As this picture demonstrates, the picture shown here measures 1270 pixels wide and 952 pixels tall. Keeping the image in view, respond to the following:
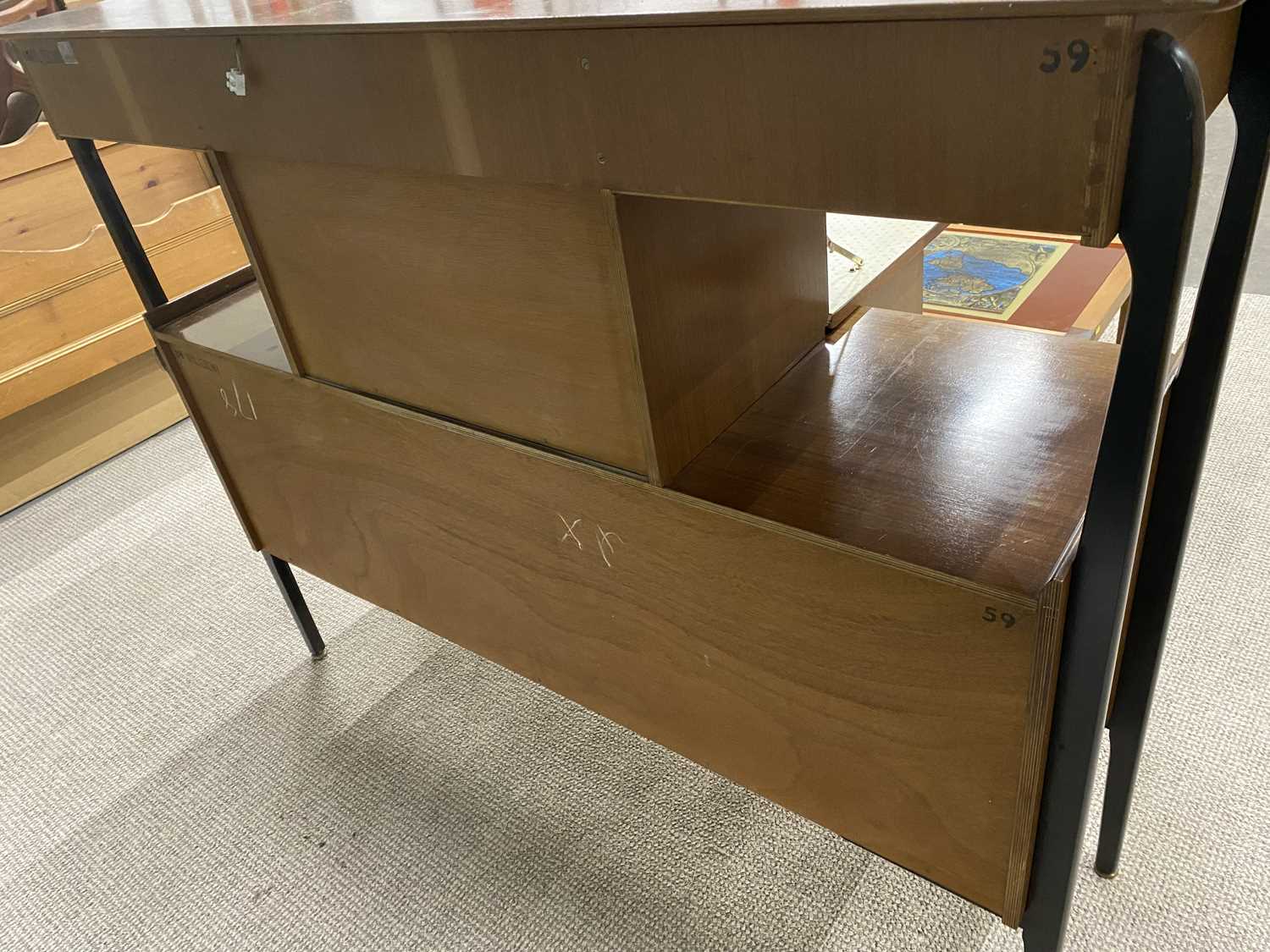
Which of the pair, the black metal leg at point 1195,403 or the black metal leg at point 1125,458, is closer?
the black metal leg at point 1125,458

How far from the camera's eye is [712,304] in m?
0.83

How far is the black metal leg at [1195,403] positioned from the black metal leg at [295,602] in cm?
119

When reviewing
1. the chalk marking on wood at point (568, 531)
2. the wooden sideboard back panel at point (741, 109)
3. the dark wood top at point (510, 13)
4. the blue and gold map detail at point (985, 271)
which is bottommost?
the blue and gold map detail at point (985, 271)

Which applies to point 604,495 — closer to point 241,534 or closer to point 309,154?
point 309,154

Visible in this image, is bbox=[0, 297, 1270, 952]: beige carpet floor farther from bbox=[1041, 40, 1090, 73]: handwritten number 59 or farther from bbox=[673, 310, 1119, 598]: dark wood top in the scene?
bbox=[1041, 40, 1090, 73]: handwritten number 59

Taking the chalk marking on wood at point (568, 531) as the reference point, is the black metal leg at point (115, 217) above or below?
above

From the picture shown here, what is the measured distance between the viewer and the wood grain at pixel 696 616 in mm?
717

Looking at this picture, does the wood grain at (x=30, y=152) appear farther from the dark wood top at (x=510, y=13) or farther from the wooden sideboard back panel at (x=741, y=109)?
the wooden sideboard back panel at (x=741, y=109)

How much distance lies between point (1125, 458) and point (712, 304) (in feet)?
1.24

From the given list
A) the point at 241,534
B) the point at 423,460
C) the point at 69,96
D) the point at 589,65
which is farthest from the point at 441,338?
the point at 241,534

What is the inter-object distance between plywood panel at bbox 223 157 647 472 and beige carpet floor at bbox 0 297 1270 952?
2.04 ft

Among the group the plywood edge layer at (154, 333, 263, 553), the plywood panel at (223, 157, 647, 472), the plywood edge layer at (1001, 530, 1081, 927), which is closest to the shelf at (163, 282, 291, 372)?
the plywood edge layer at (154, 333, 263, 553)

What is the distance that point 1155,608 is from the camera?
880mm

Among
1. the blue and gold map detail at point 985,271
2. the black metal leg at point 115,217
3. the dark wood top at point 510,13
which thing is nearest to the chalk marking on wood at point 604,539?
the dark wood top at point 510,13
